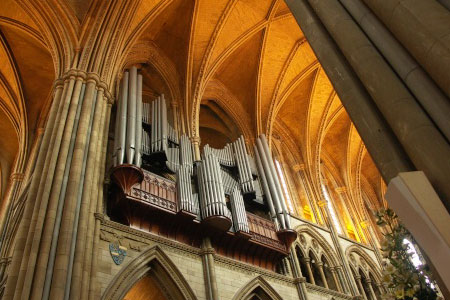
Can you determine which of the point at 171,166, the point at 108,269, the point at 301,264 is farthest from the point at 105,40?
the point at 301,264

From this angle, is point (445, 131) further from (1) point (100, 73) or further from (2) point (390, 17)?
(1) point (100, 73)

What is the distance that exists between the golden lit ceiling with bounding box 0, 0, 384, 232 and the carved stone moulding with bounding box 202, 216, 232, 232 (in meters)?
4.25

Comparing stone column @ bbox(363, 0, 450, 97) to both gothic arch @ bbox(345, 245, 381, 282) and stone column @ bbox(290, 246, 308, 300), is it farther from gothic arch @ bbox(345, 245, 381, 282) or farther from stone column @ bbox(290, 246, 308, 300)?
gothic arch @ bbox(345, 245, 381, 282)

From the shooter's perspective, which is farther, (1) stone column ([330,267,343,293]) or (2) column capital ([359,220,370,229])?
(2) column capital ([359,220,370,229])

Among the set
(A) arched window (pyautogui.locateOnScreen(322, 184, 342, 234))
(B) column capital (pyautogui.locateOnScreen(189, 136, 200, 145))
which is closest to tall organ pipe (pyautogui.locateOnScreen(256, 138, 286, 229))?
(B) column capital (pyautogui.locateOnScreen(189, 136, 200, 145))

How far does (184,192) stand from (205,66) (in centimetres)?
645

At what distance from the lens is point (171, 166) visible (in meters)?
11.4

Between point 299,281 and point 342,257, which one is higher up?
point 342,257

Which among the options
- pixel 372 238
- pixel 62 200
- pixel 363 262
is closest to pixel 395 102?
pixel 62 200

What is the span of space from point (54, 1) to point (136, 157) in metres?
5.84

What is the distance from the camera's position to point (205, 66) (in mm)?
15328

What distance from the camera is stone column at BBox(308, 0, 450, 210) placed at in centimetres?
314

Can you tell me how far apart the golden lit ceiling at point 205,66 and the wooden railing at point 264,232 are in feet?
11.9

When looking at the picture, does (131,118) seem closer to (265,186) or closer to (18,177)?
(265,186)
